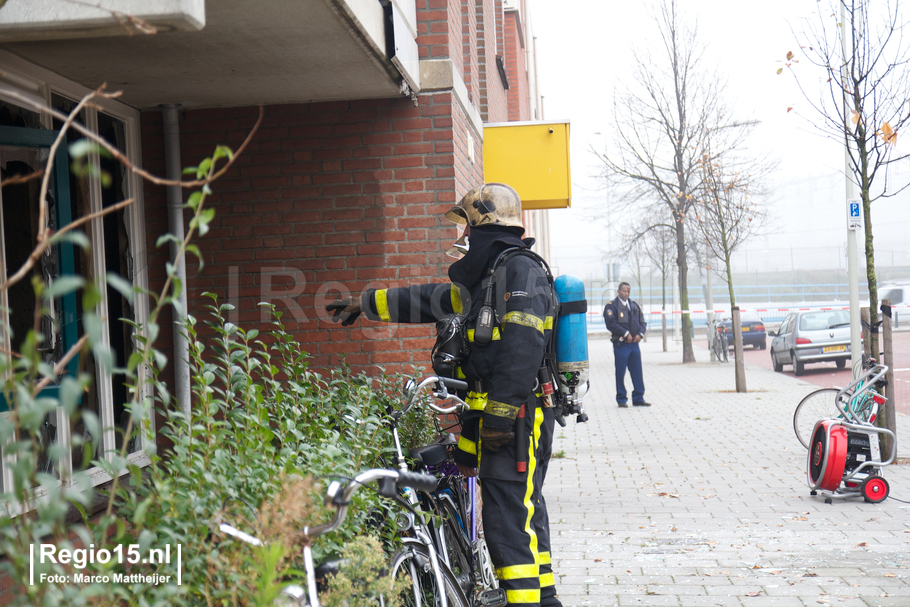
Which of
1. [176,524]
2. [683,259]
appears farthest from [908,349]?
[176,524]

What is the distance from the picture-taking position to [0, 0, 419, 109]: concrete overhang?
3605 mm

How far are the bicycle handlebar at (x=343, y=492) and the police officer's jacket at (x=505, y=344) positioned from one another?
5.09ft

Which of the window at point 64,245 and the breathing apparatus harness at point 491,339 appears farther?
the window at point 64,245

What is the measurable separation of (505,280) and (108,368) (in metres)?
2.73

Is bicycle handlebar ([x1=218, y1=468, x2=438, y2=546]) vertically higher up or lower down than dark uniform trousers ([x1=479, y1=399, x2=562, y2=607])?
higher up

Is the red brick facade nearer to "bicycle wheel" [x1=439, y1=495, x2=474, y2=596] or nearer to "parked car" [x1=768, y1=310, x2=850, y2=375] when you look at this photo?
"bicycle wheel" [x1=439, y1=495, x2=474, y2=596]

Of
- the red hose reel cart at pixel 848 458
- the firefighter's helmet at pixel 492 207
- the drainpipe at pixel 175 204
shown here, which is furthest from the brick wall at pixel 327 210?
the red hose reel cart at pixel 848 458

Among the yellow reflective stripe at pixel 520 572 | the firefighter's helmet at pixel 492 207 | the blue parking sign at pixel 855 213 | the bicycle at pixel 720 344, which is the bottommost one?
the bicycle at pixel 720 344

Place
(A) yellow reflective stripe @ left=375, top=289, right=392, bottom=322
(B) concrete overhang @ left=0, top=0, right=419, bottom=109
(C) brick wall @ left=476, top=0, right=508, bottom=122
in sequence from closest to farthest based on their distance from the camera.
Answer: (B) concrete overhang @ left=0, top=0, right=419, bottom=109 → (A) yellow reflective stripe @ left=375, top=289, right=392, bottom=322 → (C) brick wall @ left=476, top=0, right=508, bottom=122

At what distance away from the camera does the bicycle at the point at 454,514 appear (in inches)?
146

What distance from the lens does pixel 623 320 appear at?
522 inches

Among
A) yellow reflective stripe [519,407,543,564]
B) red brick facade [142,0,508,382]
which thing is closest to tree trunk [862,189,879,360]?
red brick facade [142,0,508,382]

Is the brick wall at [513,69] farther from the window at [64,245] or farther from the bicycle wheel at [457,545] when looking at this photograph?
the bicycle wheel at [457,545]

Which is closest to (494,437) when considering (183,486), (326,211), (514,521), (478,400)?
(478,400)
